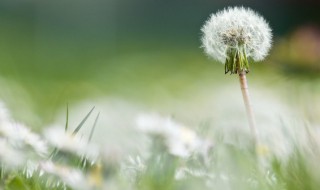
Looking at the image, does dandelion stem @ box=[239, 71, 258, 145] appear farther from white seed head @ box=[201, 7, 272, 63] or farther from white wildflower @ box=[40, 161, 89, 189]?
white wildflower @ box=[40, 161, 89, 189]

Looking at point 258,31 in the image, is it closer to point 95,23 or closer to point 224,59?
point 224,59

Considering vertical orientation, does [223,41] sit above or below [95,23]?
below

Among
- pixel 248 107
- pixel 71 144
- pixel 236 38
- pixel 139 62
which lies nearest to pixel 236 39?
pixel 236 38

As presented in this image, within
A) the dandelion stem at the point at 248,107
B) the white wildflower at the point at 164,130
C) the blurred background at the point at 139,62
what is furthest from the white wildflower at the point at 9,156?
the blurred background at the point at 139,62

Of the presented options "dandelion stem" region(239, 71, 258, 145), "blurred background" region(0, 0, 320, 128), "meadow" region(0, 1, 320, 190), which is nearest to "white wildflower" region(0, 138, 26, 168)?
"meadow" region(0, 1, 320, 190)

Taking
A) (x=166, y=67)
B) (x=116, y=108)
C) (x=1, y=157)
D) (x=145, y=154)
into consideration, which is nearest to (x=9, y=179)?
(x=1, y=157)

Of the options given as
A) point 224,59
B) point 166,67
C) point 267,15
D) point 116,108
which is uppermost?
point 267,15

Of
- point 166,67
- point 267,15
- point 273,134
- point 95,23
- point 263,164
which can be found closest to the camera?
point 263,164
